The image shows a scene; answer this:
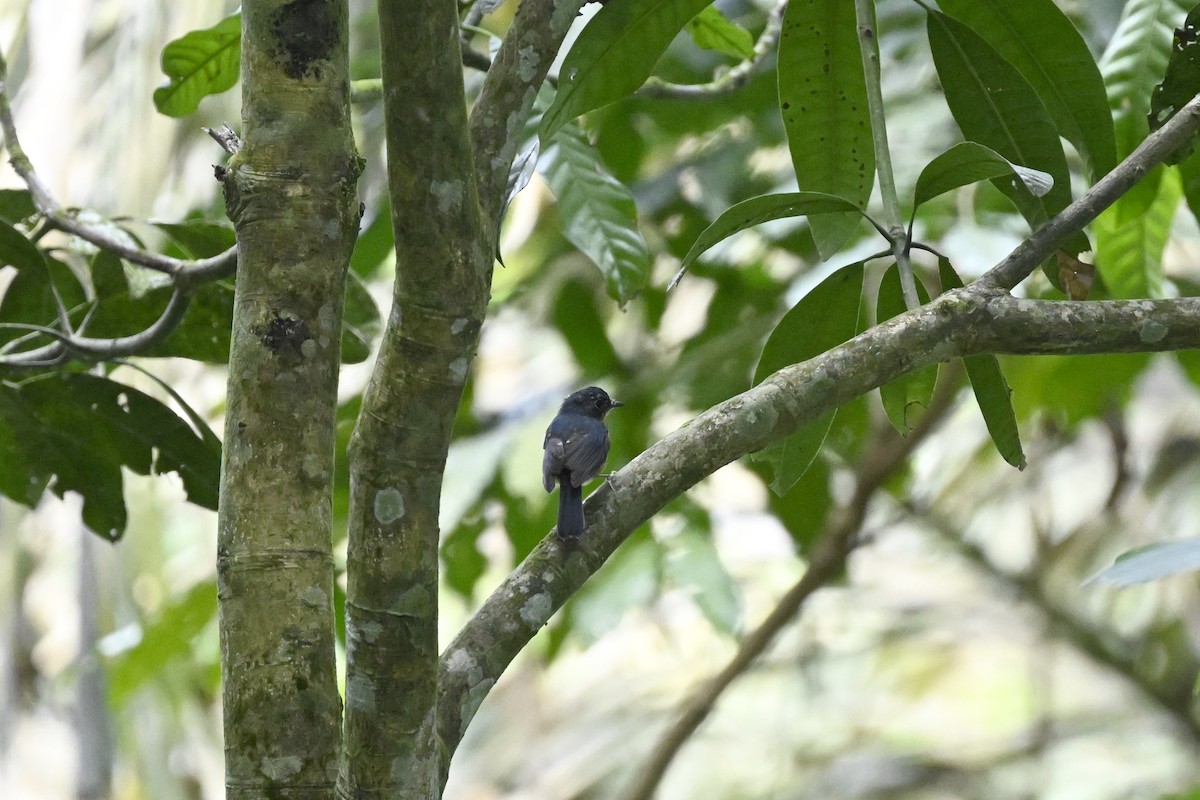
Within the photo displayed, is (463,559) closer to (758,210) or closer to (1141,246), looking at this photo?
(1141,246)

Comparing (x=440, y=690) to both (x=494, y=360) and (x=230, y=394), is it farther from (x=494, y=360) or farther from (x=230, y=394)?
(x=494, y=360)

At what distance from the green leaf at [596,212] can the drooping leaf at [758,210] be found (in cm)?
63

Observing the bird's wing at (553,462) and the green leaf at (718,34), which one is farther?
the bird's wing at (553,462)

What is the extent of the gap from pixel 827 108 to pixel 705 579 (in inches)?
60.7

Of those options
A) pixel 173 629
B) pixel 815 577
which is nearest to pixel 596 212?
pixel 815 577

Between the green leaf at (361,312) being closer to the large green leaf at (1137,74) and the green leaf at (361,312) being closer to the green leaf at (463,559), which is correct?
the green leaf at (463,559)

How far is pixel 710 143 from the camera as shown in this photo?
4066mm

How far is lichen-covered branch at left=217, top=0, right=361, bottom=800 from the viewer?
3.94 feet

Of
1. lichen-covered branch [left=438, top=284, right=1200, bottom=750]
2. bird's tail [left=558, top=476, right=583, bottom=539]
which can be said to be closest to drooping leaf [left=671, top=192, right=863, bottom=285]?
lichen-covered branch [left=438, top=284, right=1200, bottom=750]

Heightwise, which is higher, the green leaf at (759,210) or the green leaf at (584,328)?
the green leaf at (584,328)

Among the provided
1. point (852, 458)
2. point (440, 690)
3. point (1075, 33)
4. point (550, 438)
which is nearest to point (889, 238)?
point (1075, 33)

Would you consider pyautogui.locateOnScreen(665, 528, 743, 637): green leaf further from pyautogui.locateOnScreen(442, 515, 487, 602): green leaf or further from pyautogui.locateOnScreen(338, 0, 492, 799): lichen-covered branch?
pyautogui.locateOnScreen(338, 0, 492, 799): lichen-covered branch

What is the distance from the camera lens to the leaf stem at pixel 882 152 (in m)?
1.74

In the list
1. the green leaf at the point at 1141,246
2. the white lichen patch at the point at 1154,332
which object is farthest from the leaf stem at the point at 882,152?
the green leaf at the point at 1141,246
